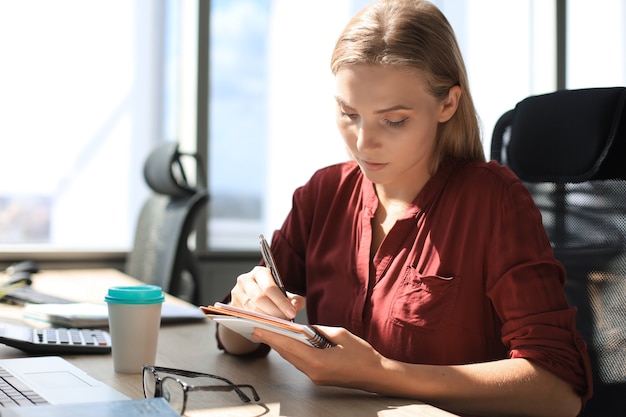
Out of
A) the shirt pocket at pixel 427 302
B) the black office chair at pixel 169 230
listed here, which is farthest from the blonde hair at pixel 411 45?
the black office chair at pixel 169 230

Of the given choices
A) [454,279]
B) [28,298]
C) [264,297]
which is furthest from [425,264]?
[28,298]

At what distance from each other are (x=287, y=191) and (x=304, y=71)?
577 millimetres

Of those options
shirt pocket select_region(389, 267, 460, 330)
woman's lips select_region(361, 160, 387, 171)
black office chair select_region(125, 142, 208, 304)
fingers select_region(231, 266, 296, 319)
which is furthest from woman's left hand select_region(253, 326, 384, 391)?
black office chair select_region(125, 142, 208, 304)

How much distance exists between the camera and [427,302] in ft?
4.14

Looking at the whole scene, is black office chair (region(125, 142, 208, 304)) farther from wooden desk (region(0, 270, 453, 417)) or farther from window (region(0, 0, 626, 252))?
wooden desk (region(0, 270, 453, 417))

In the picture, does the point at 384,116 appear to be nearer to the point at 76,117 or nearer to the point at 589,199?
the point at 589,199

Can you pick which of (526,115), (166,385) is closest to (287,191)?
(526,115)

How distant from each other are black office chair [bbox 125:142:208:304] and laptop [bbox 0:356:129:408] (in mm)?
1415

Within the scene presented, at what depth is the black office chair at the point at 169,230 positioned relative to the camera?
8.55 feet

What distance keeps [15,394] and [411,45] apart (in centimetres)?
82

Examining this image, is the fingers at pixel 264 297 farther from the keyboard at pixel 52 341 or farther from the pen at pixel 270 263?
the keyboard at pixel 52 341

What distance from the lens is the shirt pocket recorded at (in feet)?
4.13

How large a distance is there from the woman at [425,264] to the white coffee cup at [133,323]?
6.5 inches

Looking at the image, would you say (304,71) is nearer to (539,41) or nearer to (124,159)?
(124,159)
